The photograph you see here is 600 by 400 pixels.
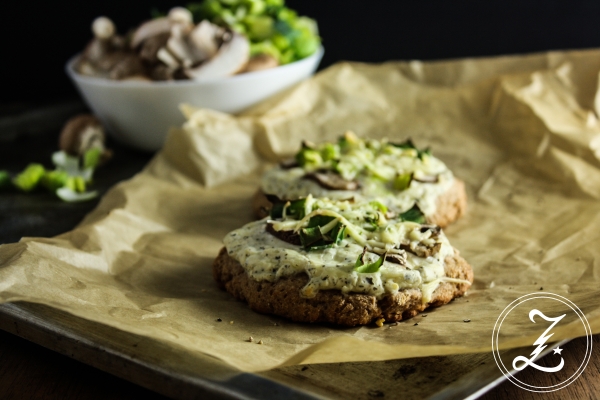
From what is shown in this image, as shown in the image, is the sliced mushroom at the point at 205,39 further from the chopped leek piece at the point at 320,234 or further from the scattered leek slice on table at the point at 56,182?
the chopped leek piece at the point at 320,234

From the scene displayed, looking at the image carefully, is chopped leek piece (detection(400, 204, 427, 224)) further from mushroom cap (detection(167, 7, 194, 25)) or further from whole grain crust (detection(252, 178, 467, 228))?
mushroom cap (detection(167, 7, 194, 25))

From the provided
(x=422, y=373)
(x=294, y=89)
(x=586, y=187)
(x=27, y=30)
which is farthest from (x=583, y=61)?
(x=27, y=30)

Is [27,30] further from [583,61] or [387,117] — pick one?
[583,61]

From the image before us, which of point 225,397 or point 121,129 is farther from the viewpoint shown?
point 121,129

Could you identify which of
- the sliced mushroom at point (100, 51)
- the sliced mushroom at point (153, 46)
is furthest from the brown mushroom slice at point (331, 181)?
the sliced mushroom at point (100, 51)

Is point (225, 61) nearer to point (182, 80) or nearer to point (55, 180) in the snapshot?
point (182, 80)
